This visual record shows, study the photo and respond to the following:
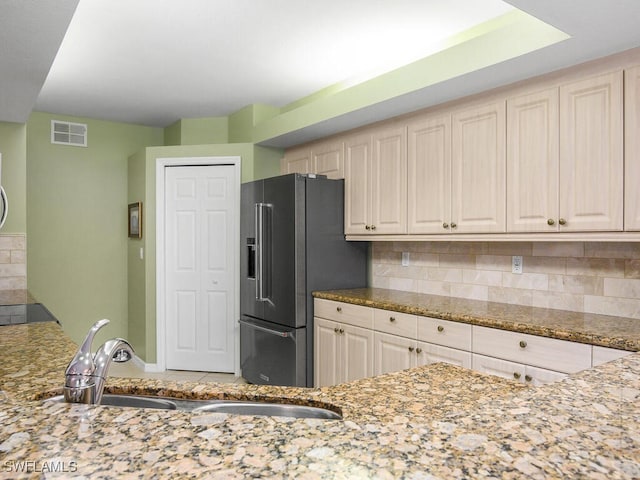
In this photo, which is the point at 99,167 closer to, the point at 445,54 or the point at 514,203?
the point at 445,54

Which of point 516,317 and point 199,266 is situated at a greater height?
point 199,266

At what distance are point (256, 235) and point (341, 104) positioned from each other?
133 cm

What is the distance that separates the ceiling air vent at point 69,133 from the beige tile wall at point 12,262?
147 centimetres

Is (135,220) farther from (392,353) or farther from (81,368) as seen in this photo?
(81,368)

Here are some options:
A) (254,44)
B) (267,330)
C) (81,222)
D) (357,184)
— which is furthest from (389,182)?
(81,222)

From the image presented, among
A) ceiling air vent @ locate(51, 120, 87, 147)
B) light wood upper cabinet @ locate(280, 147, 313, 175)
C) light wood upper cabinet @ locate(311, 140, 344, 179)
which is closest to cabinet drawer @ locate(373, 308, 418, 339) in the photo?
light wood upper cabinet @ locate(311, 140, 344, 179)

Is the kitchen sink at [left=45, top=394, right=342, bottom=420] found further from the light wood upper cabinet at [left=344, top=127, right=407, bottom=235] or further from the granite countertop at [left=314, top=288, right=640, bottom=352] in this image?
the light wood upper cabinet at [left=344, top=127, right=407, bottom=235]

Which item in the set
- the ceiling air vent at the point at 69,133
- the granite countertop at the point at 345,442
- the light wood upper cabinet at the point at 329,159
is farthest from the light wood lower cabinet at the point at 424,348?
the ceiling air vent at the point at 69,133

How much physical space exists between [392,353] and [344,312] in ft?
1.67

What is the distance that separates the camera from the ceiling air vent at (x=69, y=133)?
4.89m

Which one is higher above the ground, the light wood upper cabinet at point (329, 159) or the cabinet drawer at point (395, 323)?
the light wood upper cabinet at point (329, 159)

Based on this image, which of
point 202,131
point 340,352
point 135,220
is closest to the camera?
point 340,352

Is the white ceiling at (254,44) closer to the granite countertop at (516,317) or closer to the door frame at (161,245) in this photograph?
the door frame at (161,245)

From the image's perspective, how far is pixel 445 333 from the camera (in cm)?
270
